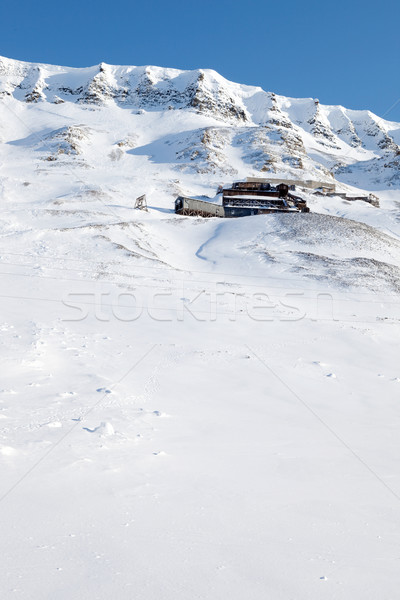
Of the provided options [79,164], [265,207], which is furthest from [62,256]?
[79,164]

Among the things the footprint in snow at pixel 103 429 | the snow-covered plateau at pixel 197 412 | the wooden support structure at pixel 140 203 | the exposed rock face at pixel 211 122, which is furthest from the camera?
the exposed rock face at pixel 211 122

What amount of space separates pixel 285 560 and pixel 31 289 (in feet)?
48.0

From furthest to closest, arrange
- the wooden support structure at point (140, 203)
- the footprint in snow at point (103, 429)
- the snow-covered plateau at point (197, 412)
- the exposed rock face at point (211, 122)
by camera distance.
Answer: the exposed rock face at point (211, 122)
the wooden support structure at point (140, 203)
the footprint in snow at point (103, 429)
the snow-covered plateau at point (197, 412)

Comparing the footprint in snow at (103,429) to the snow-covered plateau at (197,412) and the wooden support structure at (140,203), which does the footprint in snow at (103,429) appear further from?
the wooden support structure at (140,203)

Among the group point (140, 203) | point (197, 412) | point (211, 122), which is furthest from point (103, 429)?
point (211, 122)

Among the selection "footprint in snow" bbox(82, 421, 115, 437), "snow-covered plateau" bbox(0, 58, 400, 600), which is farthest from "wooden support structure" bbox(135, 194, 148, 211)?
"footprint in snow" bbox(82, 421, 115, 437)

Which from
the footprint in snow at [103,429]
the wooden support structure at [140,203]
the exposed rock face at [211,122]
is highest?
the exposed rock face at [211,122]

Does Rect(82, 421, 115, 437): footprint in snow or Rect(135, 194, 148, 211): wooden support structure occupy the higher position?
Rect(135, 194, 148, 211): wooden support structure

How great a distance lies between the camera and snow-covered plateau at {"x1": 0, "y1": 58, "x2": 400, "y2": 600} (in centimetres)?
384

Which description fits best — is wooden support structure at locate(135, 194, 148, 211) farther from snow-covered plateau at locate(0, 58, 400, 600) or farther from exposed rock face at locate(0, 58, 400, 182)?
exposed rock face at locate(0, 58, 400, 182)

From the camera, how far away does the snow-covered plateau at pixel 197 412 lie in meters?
3.84

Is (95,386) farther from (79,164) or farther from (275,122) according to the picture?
(275,122)

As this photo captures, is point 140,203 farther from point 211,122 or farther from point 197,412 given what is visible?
point 211,122

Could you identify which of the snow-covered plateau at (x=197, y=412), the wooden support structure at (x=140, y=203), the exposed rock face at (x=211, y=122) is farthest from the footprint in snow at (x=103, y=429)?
the exposed rock face at (x=211, y=122)
